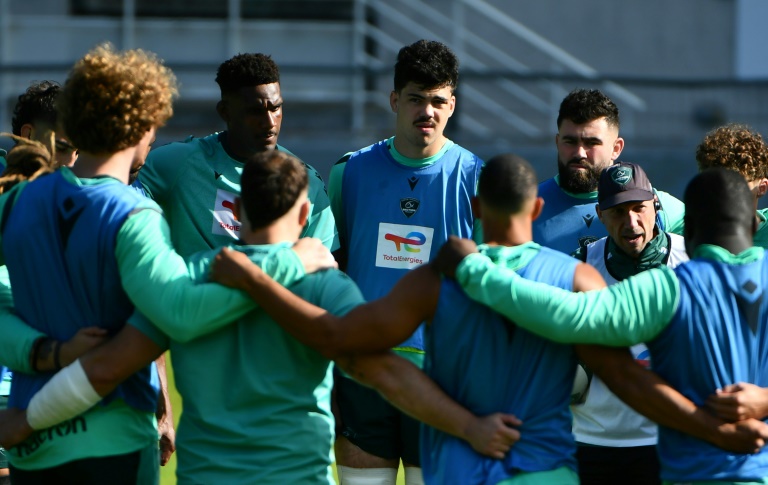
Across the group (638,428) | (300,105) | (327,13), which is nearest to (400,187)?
(638,428)

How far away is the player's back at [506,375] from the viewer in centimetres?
375

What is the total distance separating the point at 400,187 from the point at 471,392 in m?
1.91

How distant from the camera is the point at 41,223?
3.97 m

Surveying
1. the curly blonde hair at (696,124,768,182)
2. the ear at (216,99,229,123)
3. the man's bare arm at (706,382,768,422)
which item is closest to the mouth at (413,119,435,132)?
the ear at (216,99,229,123)

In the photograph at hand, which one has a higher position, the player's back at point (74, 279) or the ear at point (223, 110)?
the ear at point (223, 110)

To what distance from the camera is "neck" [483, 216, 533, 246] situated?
3.89 m

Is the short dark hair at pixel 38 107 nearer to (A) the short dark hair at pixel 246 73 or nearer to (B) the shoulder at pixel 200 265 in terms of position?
(A) the short dark hair at pixel 246 73

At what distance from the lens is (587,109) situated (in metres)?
5.83

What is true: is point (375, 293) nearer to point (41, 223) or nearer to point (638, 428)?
point (638, 428)

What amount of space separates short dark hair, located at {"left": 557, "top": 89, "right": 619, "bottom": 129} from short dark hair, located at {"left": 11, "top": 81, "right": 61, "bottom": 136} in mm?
2459

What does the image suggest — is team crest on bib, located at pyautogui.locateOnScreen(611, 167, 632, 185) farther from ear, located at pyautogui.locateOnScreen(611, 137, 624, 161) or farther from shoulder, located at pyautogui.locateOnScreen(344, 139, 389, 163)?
shoulder, located at pyautogui.locateOnScreen(344, 139, 389, 163)

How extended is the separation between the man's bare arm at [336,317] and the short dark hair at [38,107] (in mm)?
2103

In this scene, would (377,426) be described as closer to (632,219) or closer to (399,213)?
(399,213)

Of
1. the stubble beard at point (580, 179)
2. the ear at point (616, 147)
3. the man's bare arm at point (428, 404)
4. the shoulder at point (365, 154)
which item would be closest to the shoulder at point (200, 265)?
the man's bare arm at point (428, 404)
